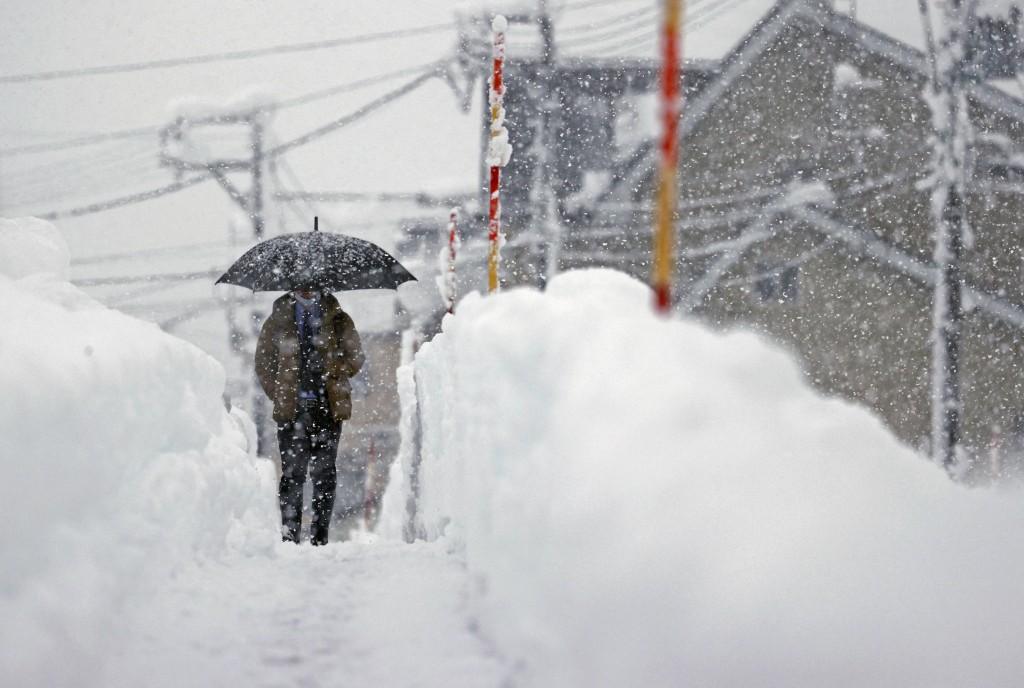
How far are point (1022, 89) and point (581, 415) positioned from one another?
1845cm

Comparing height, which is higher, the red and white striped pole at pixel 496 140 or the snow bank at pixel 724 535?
the red and white striped pole at pixel 496 140

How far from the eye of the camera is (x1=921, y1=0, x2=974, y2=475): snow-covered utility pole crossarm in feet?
38.3

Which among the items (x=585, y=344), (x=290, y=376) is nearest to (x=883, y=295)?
(x=290, y=376)

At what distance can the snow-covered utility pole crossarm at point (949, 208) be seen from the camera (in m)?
11.7

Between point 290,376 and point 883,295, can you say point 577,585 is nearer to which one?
point 290,376

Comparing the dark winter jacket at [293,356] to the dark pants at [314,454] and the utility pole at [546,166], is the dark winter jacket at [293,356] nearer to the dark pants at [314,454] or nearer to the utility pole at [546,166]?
the dark pants at [314,454]

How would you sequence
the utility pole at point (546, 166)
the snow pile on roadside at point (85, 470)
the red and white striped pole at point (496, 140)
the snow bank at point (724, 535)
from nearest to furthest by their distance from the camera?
the snow bank at point (724, 535), the snow pile on roadside at point (85, 470), the red and white striped pole at point (496, 140), the utility pole at point (546, 166)

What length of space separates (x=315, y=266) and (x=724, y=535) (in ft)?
15.5

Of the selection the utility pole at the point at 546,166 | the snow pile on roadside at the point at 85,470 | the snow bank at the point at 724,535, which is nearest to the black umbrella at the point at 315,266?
the snow pile on roadside at the point at 85,470

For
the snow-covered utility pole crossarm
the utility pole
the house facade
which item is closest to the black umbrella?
the snow-covered utility pole crossarm

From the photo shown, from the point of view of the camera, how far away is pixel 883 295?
1809cm

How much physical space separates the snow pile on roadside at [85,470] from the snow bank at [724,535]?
1.27 m

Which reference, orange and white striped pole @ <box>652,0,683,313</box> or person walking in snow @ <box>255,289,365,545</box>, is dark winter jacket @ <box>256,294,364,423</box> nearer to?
person walking in snow @ <box>255,289,365,545</box>

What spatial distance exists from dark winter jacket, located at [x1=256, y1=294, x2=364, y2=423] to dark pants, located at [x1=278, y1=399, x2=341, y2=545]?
0.07 meters
